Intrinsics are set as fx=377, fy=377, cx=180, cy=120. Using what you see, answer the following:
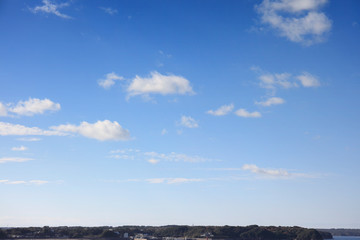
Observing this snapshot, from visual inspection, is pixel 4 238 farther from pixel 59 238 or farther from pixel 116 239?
pixel 116 239

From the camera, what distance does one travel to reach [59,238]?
193 metres

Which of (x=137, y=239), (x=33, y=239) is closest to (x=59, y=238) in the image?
(x=33, y=239)

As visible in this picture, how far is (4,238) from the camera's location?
172m

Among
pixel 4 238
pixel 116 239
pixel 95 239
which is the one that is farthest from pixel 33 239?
pixel 116 239

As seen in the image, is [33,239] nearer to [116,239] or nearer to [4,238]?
[4,238]

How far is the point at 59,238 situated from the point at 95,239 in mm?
18828

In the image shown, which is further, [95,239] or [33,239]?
[95,239]

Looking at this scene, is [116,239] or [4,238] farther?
[116,239]

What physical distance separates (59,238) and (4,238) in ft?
94.2

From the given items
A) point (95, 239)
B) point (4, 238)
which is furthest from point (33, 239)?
point (95, 239)

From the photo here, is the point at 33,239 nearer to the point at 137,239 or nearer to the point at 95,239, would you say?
the point at 95,239

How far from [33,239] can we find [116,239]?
41.9 m

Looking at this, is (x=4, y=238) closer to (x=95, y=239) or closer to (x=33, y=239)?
(x=33, y=239)

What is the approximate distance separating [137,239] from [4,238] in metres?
64.1
